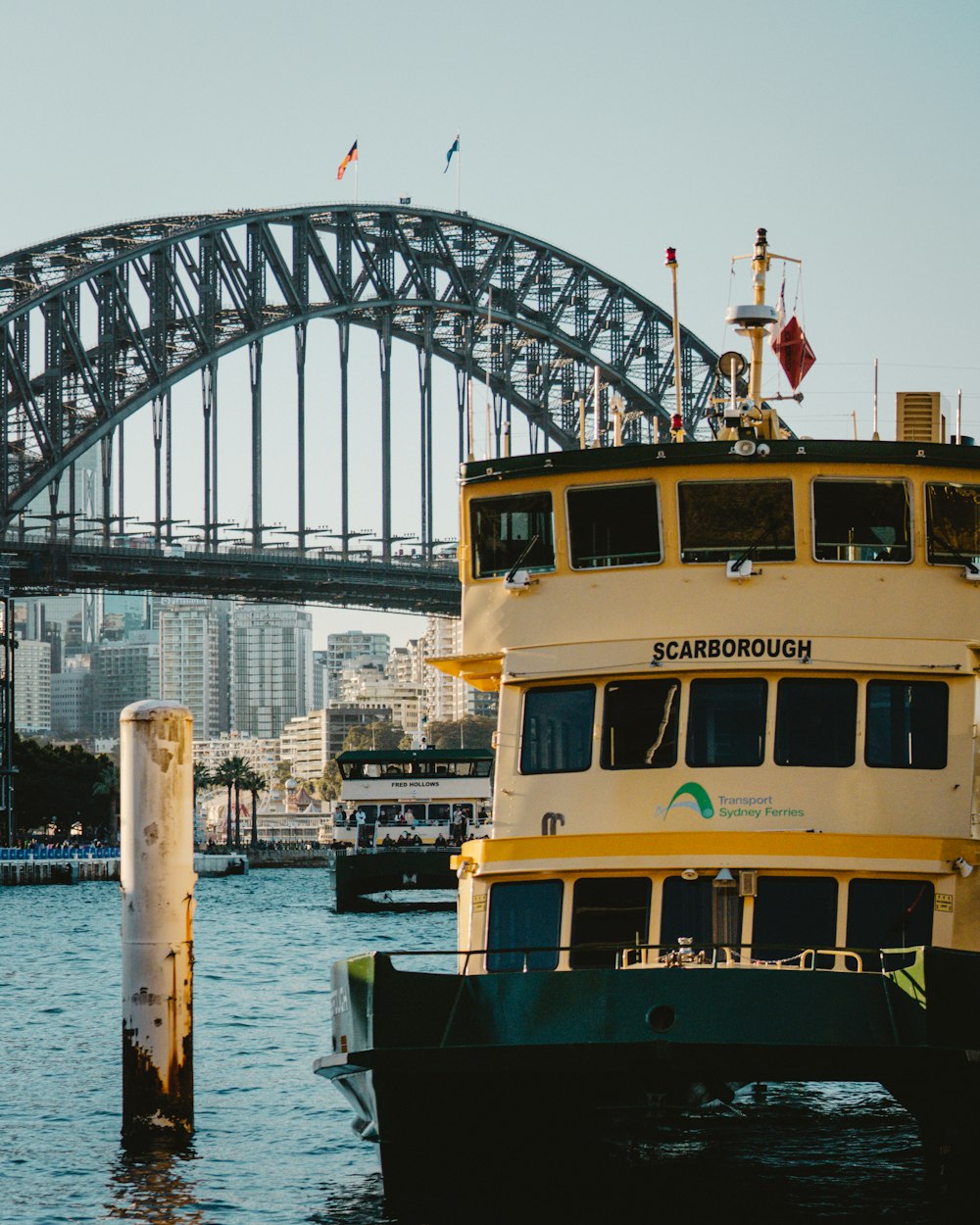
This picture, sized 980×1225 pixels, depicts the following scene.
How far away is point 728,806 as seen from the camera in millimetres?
15758

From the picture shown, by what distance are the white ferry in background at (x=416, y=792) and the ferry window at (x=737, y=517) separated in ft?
171

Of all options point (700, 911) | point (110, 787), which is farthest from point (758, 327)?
point (110, 787)

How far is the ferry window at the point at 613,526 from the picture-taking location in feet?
54.2

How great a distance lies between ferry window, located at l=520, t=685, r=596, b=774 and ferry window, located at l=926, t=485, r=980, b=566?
2741 millimetres

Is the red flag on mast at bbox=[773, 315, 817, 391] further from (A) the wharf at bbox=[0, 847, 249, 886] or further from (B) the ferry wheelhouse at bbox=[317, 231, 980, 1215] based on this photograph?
(A) the wharf at bbox=[0, 847, 249, 886]

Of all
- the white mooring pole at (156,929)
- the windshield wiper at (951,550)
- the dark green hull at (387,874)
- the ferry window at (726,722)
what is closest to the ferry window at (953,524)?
the windshield wiper at (951,550)

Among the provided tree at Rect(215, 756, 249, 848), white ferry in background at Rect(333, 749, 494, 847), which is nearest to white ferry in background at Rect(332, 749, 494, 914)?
white ferry in background at Rect(333, 749, 494, 847)

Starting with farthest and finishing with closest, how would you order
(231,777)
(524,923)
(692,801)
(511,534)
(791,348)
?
(231,777) → (791,348) → (511,534) → (692,801) → (524,923)

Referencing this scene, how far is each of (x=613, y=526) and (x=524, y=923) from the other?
3030mm

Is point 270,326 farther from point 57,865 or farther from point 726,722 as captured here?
point 726,722

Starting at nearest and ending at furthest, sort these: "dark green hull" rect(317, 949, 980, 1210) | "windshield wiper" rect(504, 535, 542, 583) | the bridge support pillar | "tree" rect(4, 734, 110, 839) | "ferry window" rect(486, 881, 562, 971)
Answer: "dark green hull" rect(317, 949, 980, 1210) < "ferry window" rect(486, 881, 562, 971) < "windshield wiper" rect(504, 535, 542, 583) < the bridge support pillar < "tree" rect(4, 734, 110, 839)

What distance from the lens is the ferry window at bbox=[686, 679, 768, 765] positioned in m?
15.9

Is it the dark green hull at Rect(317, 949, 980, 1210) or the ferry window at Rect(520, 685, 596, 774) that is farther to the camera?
the ferry window at Rect(520, 685, 596, 774)

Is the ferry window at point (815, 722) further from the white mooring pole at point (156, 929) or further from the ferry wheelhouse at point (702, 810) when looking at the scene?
the white mooring pole at point (156, 929)
